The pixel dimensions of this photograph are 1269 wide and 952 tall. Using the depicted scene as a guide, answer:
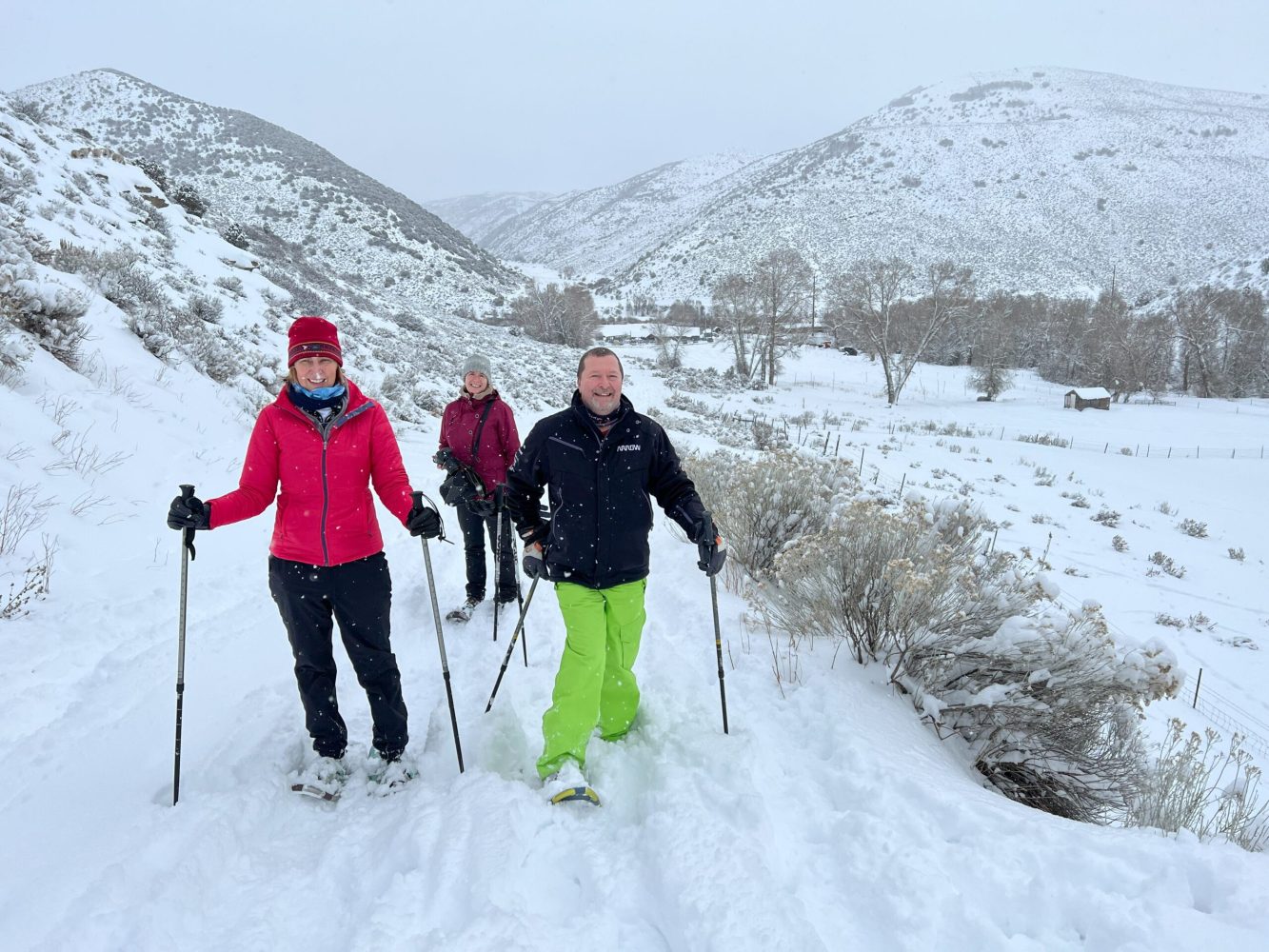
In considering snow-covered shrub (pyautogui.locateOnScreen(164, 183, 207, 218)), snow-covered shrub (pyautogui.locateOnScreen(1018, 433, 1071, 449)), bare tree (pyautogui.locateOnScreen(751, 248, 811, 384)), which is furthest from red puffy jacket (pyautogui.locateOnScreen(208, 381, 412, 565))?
bare tree (pyautogui.locateOnScreen(751, 248, 811, 384))

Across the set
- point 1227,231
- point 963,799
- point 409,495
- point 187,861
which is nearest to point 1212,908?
point 963,799

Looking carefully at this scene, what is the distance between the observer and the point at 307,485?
8.71 ft

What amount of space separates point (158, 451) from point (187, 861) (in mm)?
5009

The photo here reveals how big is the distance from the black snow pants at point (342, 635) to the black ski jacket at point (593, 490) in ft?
2.74

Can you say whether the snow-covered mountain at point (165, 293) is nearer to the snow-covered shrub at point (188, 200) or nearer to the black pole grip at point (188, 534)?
the snow-covered shrub at point (188, 200)

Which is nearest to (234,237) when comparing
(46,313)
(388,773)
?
(46,313)

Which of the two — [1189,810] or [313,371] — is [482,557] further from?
[1189,810]

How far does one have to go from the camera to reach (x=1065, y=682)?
133 inches

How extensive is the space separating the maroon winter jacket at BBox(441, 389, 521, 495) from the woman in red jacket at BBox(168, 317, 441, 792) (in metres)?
1.94

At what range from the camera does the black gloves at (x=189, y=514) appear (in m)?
2.51

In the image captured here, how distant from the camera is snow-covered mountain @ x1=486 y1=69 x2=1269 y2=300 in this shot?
71375mm

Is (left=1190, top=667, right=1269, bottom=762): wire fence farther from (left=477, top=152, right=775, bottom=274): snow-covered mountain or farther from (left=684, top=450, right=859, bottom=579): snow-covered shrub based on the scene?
(left=477, top=152, right=775, bottom=274): snow-covered mountain

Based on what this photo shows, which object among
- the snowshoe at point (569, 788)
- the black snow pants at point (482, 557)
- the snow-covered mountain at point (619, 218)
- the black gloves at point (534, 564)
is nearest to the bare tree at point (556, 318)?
the black snow pants at point (482, 557)

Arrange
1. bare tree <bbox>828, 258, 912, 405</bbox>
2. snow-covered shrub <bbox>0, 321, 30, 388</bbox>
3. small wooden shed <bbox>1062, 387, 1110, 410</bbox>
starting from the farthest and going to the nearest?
bare tree <bbox>828, 258, 912, 405</bbox> → small wooden shed <bbox>1062, 387, 1110, 410</bbox> → snow-covered shrub <bbox>0, 321, 30, 388</bbox>
